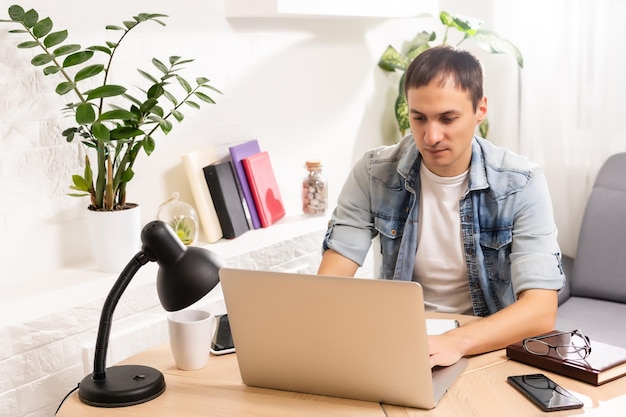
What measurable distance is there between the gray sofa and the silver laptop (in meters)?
1.59

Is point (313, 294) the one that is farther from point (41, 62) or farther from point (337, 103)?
point (337, 103)

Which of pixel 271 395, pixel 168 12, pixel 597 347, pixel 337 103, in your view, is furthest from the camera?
pixel 337 103

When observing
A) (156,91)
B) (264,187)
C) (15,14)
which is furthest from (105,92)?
(264,187)

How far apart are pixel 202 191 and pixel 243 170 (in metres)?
0.19

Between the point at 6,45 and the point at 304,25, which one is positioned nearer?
the point at 6,45

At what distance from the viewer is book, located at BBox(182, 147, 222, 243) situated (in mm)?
2865

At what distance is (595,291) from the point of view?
316 cm

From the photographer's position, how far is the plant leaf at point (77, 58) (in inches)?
90.6

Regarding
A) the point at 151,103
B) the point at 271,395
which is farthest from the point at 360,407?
the point at 151,103

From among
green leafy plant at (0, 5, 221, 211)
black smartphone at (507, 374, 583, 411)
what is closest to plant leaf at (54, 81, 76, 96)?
green leafy plant at (0, 5, 221, 211)

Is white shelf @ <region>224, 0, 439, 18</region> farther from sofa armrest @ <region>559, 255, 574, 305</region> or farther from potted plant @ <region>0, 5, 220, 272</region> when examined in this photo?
sofa armrest @ <region>559, 255, 574, 305</region>

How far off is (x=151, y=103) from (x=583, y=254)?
1722 mm

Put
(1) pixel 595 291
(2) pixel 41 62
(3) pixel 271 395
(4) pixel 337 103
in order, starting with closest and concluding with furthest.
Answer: (3) pixel 271 395
(2) pixel 41 62
(1) pixel 595 291
(4) pixel 337 103

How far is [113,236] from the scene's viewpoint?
98.6 inches
